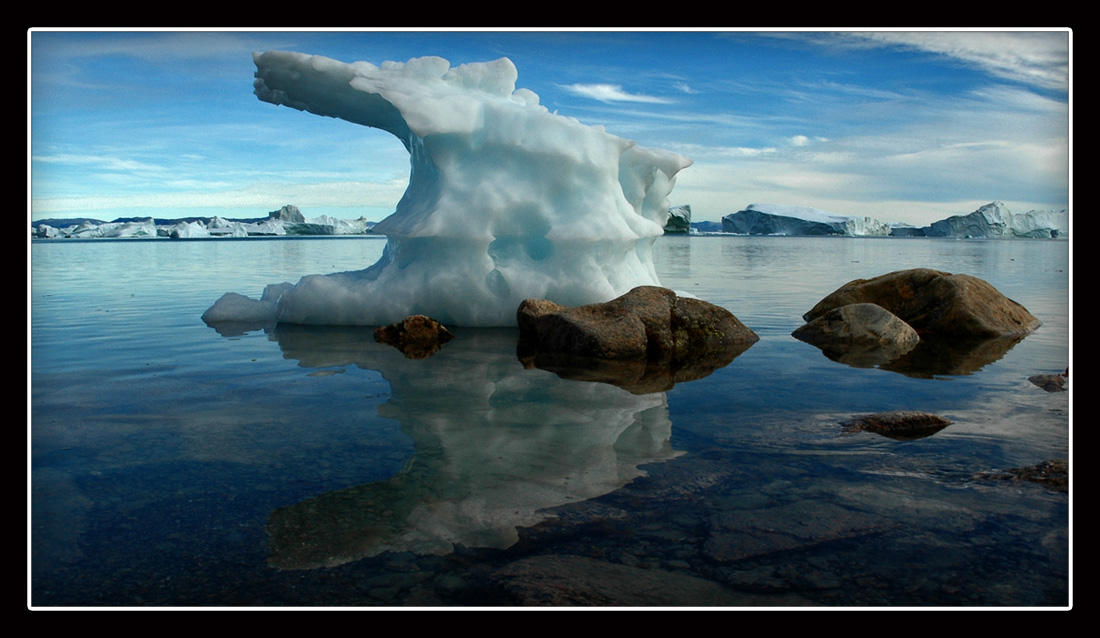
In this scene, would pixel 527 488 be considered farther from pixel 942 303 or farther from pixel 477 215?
pixel 942 303

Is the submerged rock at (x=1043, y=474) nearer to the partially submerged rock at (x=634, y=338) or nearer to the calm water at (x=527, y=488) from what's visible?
the calm water at (x=527, y=488)

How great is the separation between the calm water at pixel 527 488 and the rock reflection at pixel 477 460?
0.06ft

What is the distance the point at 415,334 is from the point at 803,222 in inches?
2789

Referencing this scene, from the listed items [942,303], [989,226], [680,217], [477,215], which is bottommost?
[942,303]

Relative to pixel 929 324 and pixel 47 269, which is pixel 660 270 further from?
pixel 47 269

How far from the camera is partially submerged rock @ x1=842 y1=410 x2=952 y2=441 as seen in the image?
15.5 feet

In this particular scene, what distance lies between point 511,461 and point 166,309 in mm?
9417

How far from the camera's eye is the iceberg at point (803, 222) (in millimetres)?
73812

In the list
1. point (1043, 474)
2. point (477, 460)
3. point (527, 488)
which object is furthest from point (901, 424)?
point (477, 460)

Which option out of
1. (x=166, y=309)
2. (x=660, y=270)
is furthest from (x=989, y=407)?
(x=660, y=270)

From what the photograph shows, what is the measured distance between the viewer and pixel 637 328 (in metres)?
8.16

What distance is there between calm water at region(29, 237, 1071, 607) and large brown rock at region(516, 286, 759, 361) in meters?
1.03

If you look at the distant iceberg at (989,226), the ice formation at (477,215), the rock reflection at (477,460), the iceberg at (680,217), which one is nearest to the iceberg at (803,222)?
the distant iceberg at (989,226)

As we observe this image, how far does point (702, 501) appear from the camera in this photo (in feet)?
11.8
